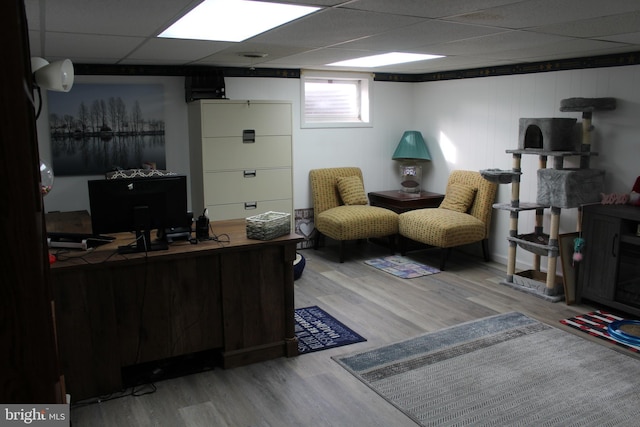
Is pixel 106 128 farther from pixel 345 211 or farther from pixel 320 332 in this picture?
pixel 320 332

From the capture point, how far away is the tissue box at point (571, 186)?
164 inches

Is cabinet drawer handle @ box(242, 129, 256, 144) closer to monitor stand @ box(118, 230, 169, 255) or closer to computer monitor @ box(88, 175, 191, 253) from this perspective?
computer monitor @ box(88, 175, 191, 253)

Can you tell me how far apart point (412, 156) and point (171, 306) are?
384cm

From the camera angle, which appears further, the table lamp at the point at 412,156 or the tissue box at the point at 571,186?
the table lamp at the point at 412,156

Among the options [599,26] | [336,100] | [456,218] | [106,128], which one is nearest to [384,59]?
[336,100]

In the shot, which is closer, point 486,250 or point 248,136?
point 248,136

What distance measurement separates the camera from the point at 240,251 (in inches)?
127

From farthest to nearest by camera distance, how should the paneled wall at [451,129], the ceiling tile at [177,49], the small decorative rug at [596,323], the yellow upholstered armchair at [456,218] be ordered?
the yellow upholstered armchair at [456,218]
the paneled wall at [451,129]
the small decorative rug at [596,323]
the ceiling tile at [177,49]

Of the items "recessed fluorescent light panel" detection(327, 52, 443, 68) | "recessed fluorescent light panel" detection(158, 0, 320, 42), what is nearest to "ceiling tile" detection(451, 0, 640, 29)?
"recessed fluorescent light panel" detection(158, 0, 320, 42)

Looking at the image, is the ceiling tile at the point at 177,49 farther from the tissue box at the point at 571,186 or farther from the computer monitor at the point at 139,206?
the tissue box at the point at 571,186

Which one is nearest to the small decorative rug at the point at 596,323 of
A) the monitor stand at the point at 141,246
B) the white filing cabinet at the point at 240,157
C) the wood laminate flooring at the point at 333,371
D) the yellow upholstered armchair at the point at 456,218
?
the wood laminate flooring at the point at 333,371

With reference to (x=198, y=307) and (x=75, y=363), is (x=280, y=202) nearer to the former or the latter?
(x=198, y=307)

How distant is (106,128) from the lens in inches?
196

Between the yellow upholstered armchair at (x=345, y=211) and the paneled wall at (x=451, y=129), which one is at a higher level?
the paneled wall at (x=451, y=129)
